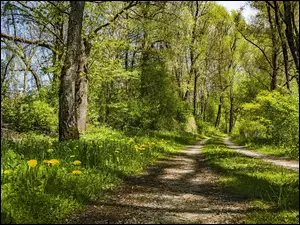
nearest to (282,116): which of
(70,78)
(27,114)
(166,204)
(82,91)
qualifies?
(82,91)

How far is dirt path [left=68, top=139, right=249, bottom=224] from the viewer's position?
4.83m

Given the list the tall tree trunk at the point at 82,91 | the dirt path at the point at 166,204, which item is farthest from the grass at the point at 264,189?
the tall tree trunk at the point at 82,91

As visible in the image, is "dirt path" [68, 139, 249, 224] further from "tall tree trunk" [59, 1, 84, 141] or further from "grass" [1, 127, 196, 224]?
"tall tree trunk" [59, 1, 84, 141]

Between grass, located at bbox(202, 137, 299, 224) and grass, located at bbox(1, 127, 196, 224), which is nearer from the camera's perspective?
grass, located at bbox(1, 127, 196, 224)

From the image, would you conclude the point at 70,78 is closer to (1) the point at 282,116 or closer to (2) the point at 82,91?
(2) the point at 82,91

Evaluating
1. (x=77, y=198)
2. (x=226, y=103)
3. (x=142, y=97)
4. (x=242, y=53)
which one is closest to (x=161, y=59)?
(x=142, y=97)

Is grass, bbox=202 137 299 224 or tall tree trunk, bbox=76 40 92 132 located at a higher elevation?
tall tree trunk, bbox=76 40 92 132

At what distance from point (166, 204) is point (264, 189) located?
2.34 meters

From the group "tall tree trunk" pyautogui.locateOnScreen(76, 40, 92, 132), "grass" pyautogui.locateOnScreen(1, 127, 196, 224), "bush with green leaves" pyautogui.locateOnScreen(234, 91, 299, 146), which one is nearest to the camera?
"grass" pyautogui.locateOnScreen(1, 127, 196, 224)

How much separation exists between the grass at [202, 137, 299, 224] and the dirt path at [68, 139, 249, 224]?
0.86 feet

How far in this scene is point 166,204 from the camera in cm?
591

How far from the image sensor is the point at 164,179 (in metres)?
8.69

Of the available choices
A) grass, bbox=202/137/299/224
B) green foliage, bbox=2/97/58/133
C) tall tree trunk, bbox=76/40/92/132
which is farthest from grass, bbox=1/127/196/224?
tall tree trunk, bbox=76/40/92/132

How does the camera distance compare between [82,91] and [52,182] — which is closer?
[52,182]
